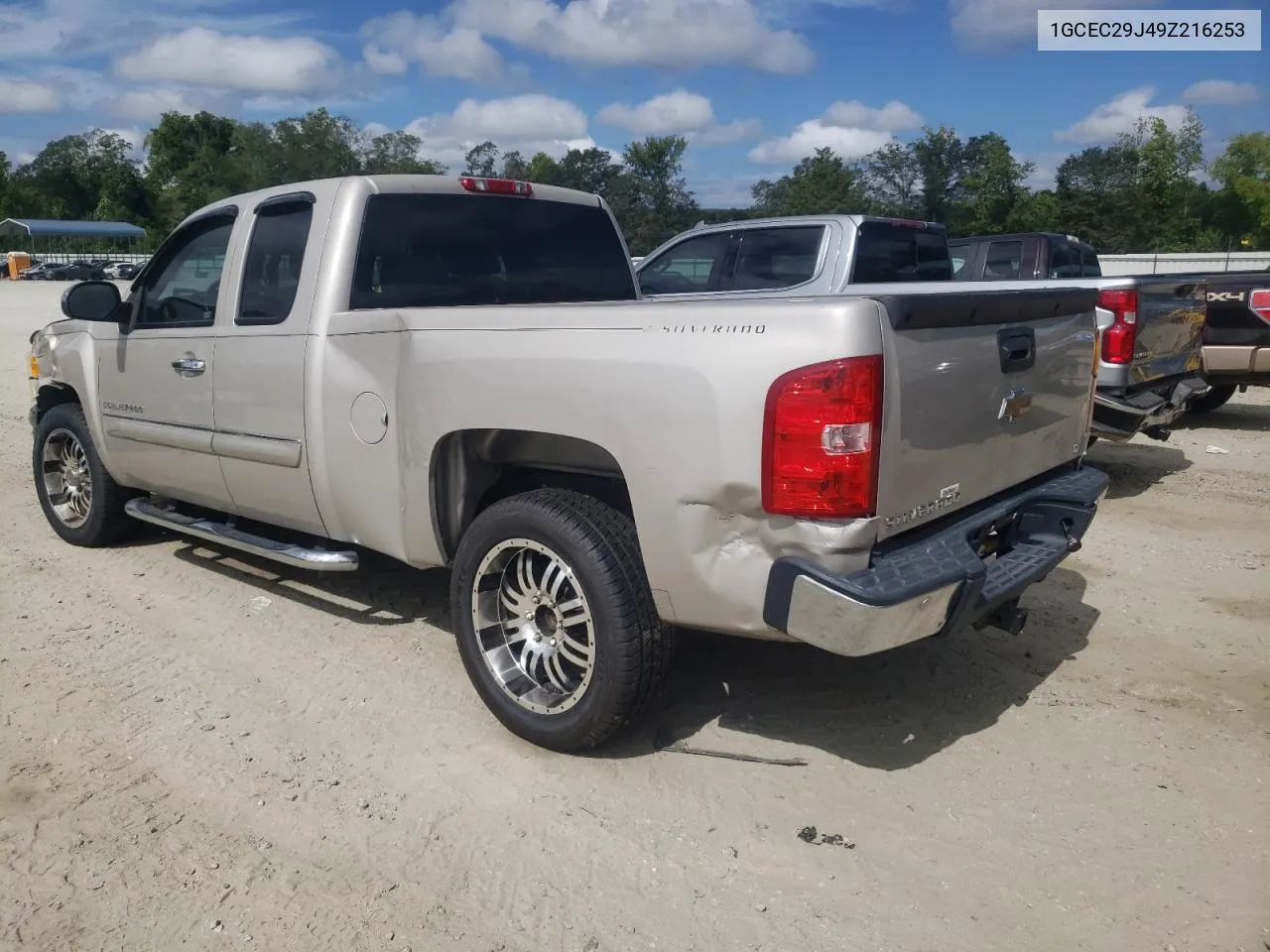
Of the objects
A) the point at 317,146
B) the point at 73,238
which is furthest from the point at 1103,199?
the point at 73,238

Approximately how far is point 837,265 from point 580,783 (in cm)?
531

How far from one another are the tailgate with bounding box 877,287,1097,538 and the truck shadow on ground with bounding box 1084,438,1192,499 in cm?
389

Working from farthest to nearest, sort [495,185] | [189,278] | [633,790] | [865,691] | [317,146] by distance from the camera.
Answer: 1. [317,146]
2. [189,278]
3. [495,185]
4. [865,691]
5. [633,790]

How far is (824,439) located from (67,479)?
A: 5.15 m

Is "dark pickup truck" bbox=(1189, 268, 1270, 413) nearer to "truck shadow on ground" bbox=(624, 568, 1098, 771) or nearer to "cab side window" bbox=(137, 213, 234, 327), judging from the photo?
"truck shadow on ground" bbox=(624, 568, 1098, 771)

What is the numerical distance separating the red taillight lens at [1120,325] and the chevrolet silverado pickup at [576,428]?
115 inches

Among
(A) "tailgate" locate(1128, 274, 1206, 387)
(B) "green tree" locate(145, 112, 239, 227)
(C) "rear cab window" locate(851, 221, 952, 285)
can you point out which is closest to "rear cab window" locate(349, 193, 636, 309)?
(C) "rear cab window" locate(851, 221, 952, 285)

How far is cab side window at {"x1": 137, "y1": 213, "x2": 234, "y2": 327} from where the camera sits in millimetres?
4910

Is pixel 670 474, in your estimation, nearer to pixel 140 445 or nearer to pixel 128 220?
pixel 140 445

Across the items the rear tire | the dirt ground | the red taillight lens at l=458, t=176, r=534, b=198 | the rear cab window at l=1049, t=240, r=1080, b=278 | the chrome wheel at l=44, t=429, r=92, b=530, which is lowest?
the dirt ground

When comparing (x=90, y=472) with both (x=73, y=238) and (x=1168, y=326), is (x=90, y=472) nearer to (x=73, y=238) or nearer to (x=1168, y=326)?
(x=1168, y=326)

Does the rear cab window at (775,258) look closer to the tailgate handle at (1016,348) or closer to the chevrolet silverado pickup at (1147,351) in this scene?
the chevrolet silverado pickup at (1147,351)

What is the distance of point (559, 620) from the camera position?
3.55m

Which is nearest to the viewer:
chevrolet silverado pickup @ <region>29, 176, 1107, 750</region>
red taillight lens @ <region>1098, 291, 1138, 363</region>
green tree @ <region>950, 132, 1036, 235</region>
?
chevrolet silverado pickup @ <region>29, 176, 1107, 750</region>
